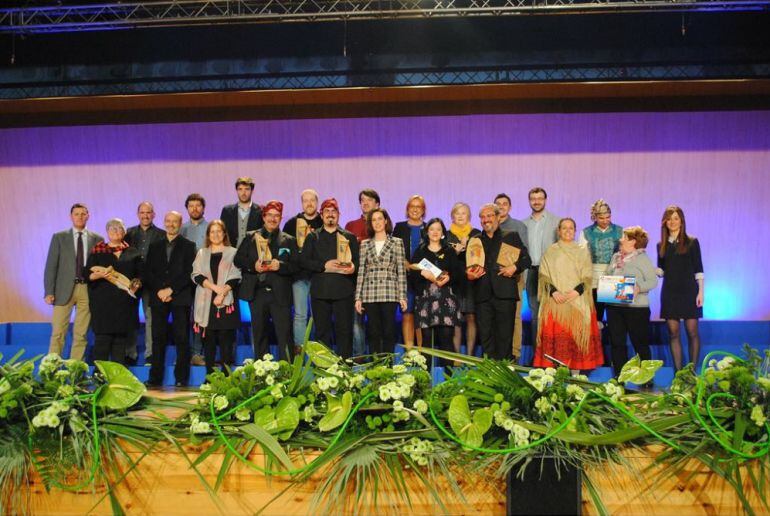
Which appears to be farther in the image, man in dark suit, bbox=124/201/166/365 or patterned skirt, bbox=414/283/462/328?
man in dark suit, bbox=124/201/166/365

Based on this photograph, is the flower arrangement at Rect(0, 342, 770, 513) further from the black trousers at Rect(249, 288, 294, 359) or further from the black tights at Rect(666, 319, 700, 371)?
the black tights at Rect(666, 319, 700, 371)

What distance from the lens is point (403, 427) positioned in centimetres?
157

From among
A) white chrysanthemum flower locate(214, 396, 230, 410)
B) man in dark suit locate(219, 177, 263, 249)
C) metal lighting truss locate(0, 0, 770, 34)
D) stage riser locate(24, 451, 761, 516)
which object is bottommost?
stage riser locate(24, 451, 761, 516)

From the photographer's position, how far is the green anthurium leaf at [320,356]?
1716 mm

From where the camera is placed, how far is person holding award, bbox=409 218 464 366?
4.73m

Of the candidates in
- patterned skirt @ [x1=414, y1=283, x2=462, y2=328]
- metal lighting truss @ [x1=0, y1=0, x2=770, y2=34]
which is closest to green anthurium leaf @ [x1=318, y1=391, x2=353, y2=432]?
patterned skirt @ [x1=414, y1=283, x2=462, y2=328]

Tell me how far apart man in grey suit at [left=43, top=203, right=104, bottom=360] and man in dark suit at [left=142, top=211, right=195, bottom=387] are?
64 centimetres

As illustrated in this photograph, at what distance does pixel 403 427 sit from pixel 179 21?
16.2ft

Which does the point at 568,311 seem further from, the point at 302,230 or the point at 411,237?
the point at 302,230

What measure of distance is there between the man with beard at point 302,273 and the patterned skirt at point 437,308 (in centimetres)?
87

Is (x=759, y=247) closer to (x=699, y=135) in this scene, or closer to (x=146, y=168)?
(x=699, y=135)

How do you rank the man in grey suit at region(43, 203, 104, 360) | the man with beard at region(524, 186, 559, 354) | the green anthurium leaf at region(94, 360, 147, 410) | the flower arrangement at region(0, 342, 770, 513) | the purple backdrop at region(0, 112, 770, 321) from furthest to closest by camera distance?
the purple backdrop at region(0, 112, 770, 321) < the man with beard at region(524, 186, 559, 354) < the man in grey suit at region(43, 203, 104, 360) < the green anthurium leaf at region(94, 360, 147, 410) < the flower arrangement at region(0, 342, 770, 513)

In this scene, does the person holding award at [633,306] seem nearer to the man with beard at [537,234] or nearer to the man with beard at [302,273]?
the man with beard at [537,234]

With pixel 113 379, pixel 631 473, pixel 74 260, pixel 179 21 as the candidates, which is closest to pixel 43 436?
pixel 113 379
